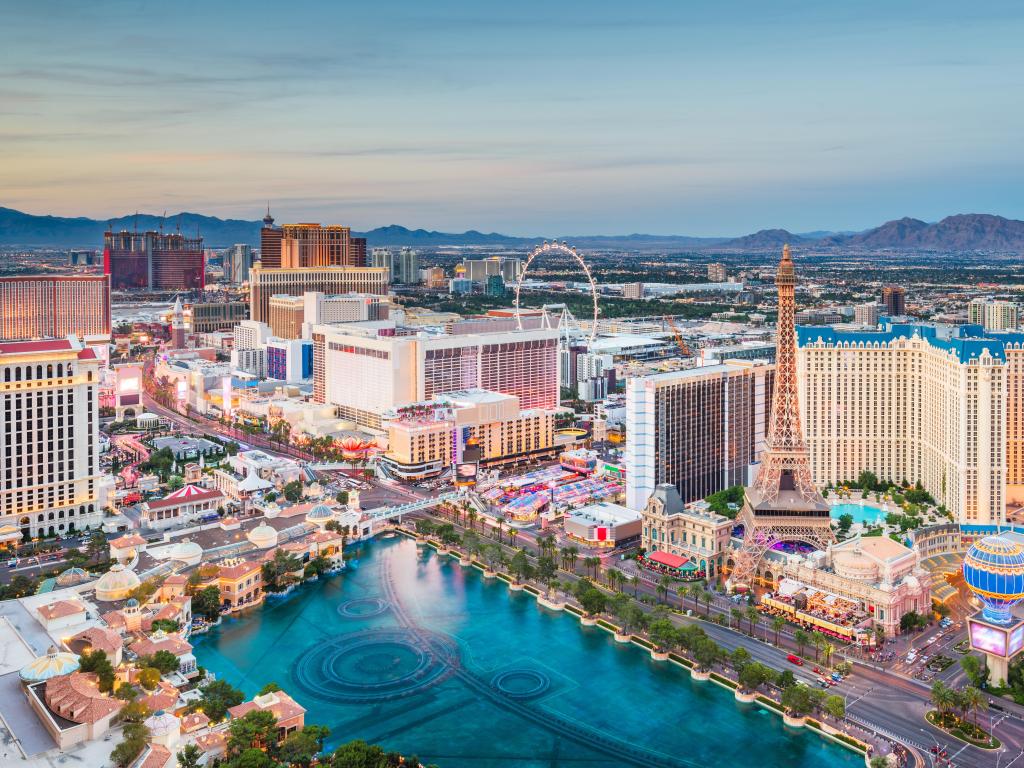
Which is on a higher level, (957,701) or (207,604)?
(207,604)

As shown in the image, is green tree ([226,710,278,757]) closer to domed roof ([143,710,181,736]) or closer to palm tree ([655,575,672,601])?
A: domed roof ([143,710,181,736])

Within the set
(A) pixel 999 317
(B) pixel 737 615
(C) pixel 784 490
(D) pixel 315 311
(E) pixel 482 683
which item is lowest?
(E) pixel 482 683

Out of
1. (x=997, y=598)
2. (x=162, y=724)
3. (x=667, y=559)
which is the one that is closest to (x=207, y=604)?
(x=162, y=724)

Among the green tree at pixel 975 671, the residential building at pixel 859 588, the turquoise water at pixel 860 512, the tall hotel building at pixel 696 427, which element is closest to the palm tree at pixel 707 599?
the residential building at pixel 859 588

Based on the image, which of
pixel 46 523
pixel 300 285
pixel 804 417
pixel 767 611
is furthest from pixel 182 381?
pixel 767 611

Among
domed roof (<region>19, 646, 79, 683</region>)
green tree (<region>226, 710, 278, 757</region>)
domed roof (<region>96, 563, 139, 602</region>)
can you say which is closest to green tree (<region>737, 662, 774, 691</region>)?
green tree (<region>226, 710, 278, 757</region>)

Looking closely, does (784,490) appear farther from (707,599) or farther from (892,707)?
(892,707)

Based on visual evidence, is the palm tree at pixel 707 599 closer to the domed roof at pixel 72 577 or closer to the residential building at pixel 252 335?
the domed roof at pixel 72 577
